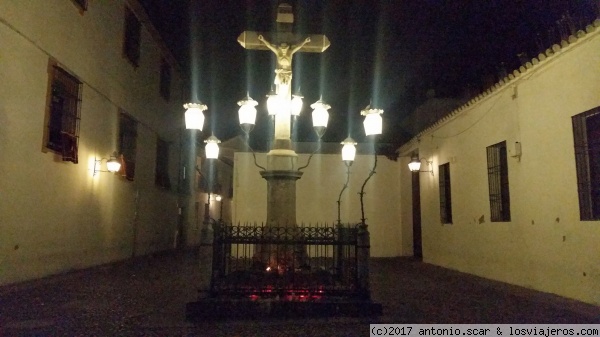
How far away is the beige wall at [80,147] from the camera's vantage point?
7.89 metres

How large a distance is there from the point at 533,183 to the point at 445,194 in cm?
423

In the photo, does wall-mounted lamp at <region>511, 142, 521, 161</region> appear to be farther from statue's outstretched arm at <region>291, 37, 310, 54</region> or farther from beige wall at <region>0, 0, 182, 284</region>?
beige wall at <region>0, 0, 182, 284</region>

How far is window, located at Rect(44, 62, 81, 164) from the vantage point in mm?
9219

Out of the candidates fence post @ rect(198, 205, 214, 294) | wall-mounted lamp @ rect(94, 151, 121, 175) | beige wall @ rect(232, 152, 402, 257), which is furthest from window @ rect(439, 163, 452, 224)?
wall-mounted lamp @ rect(94, 151, 121, 175)

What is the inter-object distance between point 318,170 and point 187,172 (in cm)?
926

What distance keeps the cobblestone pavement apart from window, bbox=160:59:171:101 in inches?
378

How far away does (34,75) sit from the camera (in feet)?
28.1

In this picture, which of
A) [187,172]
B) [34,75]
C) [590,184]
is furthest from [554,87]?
[187,172]

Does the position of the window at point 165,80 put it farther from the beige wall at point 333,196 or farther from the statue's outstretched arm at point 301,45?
the statue's outstretched arm at point 301,45

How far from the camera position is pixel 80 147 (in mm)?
10539

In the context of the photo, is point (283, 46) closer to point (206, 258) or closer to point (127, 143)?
point (206, 258)

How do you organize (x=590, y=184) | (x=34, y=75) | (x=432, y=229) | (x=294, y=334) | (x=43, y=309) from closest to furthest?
1. (x=294, y=334)
2. (x=43, y=309)
3. (x=590, y=184)
4. (x=34, y=75)
5. (x=432, y=229)

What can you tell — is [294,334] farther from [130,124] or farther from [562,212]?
[130,124]

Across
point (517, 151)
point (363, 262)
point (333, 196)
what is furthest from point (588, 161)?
point (333, 196)
